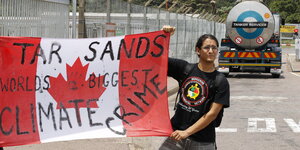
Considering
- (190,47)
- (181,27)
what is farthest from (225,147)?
(190,47)

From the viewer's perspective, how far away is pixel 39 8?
33.1 ft

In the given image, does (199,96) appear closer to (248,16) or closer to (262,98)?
(262,98)

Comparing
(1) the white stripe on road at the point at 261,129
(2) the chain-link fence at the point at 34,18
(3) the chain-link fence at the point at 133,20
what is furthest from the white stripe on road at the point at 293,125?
(3) the chain-link fence at the point at 133,20

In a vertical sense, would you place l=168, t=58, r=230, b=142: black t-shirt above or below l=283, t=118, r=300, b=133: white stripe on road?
above

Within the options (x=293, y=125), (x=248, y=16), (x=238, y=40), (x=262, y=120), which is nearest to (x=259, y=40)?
(x=238, y=40)

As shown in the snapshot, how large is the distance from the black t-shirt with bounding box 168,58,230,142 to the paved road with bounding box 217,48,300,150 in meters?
3.85

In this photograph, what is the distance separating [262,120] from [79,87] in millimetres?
6584

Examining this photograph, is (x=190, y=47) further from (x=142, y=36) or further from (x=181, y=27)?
(x=142, y=36)

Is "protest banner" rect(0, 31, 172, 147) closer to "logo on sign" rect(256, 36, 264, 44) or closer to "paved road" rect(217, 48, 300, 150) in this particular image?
"paved road" rect(217, 48, 300, 150)

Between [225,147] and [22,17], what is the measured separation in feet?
12.6

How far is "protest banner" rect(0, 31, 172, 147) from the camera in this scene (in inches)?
199

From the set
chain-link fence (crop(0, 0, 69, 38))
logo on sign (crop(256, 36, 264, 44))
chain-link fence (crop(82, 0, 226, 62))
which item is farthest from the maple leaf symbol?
logo on sign (crop(256, 36, 264, 44))

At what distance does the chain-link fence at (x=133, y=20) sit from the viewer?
13.9 meters

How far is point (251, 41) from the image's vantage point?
2203 cm
